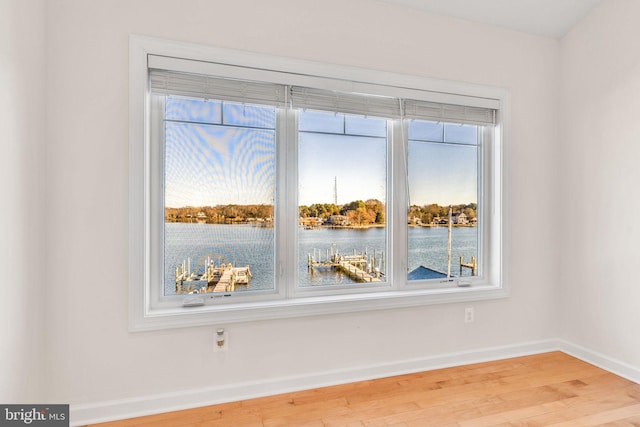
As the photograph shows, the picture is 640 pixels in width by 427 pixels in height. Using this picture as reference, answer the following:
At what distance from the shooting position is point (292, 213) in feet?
7.34

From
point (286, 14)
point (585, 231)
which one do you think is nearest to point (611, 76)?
point (585, 231)

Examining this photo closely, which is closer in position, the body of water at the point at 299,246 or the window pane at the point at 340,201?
the body of water at the point at 299,246

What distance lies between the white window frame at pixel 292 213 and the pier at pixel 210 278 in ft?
0.24

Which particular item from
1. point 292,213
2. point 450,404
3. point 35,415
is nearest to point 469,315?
point 450,404

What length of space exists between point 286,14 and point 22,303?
7.03 feet

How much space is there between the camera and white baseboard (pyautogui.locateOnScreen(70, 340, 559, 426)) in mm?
1817

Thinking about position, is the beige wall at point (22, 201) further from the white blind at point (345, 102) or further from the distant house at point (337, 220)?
the distant house at point (337, 220)

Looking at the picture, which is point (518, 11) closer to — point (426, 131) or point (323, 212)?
point (426, 131)

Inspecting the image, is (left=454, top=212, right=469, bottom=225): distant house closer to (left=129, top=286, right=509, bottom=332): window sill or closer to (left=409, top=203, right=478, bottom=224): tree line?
(left=409, top=203, right=478, bottom=224): tree line

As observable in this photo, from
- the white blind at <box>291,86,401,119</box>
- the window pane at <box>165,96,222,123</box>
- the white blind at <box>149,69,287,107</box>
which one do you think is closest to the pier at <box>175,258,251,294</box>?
the window pane at <box>165,96,222,123</box>

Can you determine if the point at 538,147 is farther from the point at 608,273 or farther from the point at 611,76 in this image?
the point at 608,273

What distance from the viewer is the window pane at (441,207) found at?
253 centimetres

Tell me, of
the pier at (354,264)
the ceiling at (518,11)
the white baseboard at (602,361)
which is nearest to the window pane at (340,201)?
the pier at (354,264)

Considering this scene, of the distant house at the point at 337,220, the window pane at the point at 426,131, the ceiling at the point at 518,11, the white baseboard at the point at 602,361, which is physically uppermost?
the ceiling at the point at 518,11
